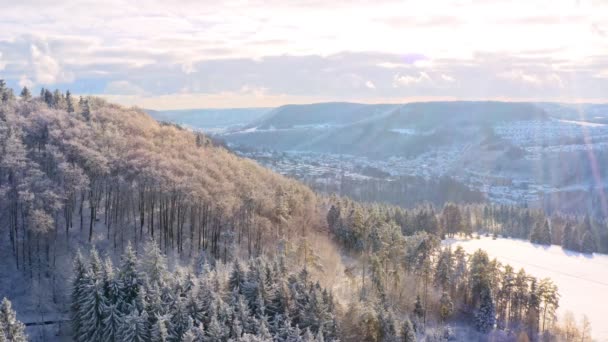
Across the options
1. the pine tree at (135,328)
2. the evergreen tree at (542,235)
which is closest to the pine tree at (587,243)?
the evergreen tree at (542,235)

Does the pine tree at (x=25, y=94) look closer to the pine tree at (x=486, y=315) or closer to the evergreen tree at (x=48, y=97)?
the evergreen tree at (x=48, y=97)

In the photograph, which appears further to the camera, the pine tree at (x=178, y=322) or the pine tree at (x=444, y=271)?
the pine tree at (x=444, y=271)

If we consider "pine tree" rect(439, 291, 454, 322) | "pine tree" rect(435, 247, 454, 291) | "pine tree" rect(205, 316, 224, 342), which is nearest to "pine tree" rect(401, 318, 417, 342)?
"pine tree" rect(439, 291, 454, 322)

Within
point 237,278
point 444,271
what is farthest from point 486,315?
point 237,278

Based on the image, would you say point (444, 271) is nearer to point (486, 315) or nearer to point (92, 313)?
point (486, 315)

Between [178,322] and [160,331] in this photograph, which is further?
[178,322]

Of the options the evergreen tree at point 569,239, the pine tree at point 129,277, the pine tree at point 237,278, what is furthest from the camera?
the evergreen tree at point 569,239

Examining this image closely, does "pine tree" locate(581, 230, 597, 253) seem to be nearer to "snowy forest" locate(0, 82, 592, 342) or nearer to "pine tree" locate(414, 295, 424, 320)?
"snowy forest" locate(0, 82, 592, 342)
